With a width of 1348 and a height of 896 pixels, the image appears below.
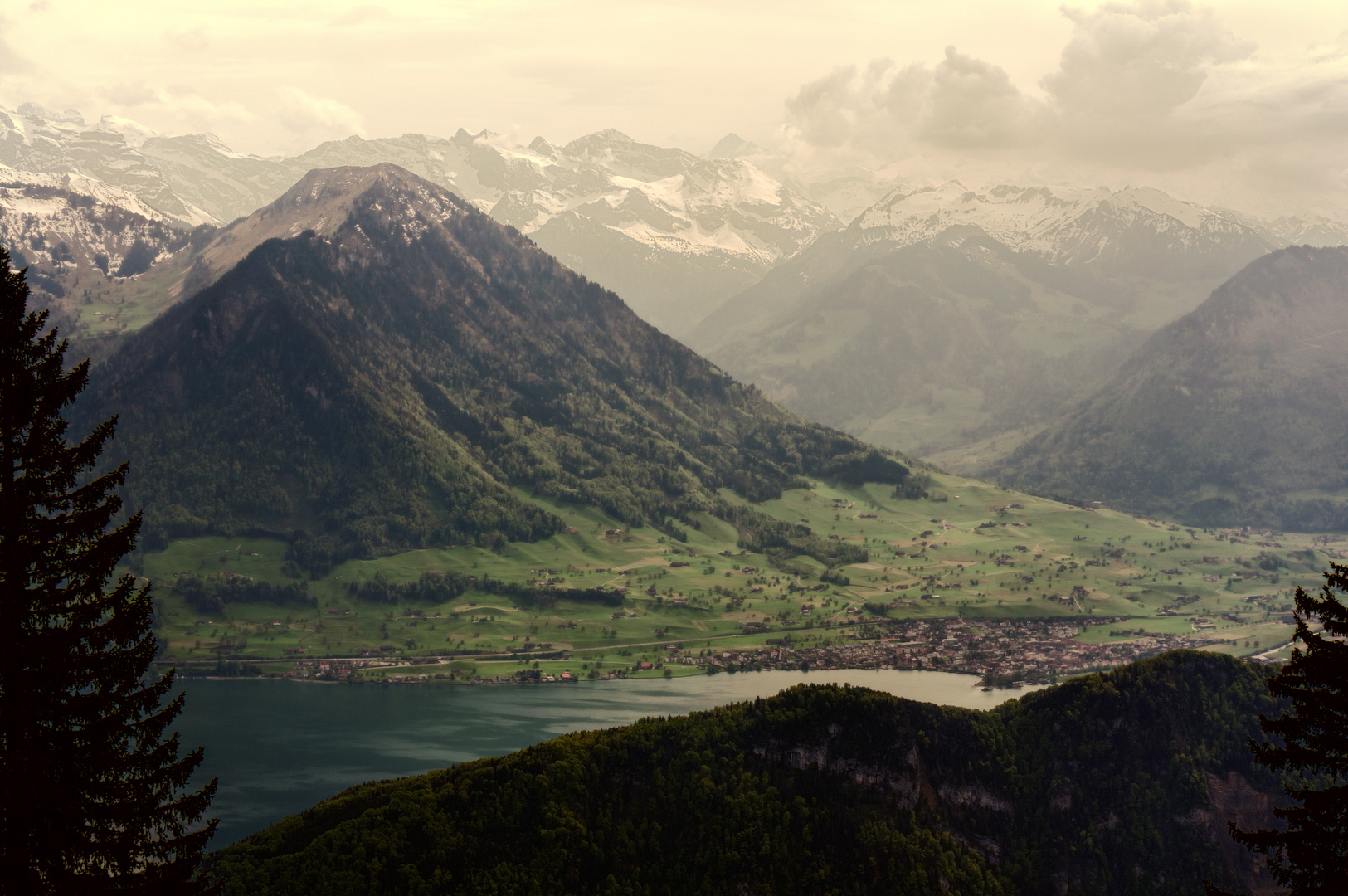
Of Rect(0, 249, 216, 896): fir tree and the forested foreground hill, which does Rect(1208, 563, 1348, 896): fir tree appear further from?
the forested foreground hill

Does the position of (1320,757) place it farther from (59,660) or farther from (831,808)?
(831,808)

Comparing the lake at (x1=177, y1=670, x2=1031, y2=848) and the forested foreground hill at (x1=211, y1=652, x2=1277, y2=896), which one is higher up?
the forested foreground hill at (x1=211, y1=652, x2=1277, y2=896)

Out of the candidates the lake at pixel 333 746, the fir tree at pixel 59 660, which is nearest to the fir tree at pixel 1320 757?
the fir tree at pixel 59 660

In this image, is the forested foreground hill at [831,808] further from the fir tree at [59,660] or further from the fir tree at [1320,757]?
the fir tree at [1320,757]

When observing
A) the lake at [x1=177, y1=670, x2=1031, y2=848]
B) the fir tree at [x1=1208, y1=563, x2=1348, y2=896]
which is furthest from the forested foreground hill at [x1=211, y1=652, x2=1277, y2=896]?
the fir tree at [x1=1208, y1=563, x2=1348, y2=896]

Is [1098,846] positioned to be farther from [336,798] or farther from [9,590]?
[9,590]

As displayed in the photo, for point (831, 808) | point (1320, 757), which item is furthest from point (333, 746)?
point (1320, 757)

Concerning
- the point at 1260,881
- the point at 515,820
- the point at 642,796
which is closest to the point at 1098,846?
the point at 1260,881
